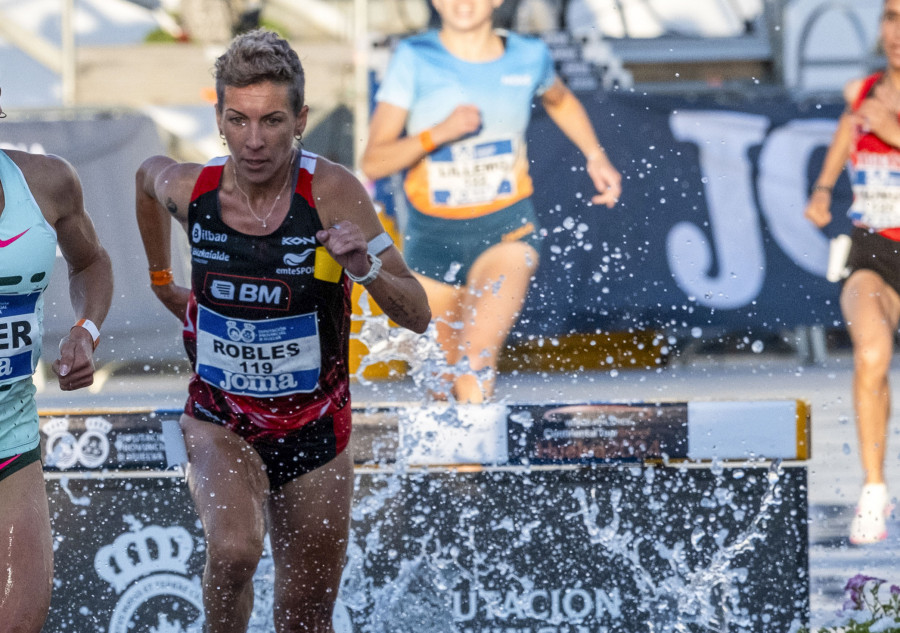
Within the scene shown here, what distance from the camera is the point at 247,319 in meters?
3.24

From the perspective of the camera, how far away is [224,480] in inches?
125

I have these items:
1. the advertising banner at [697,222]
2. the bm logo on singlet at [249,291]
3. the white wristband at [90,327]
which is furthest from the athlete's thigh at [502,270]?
the white wristband at [90,327]

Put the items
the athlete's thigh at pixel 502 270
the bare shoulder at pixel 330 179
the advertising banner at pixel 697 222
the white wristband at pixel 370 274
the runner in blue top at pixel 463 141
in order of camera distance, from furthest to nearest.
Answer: the advertising banner at pixel 697 222 < the runner in blue top at pixel 463 141 < the athlete's thigh at pixel 502 270 < the bare shoulder at pixel 330 179 < the white wristband at pixel 370 274

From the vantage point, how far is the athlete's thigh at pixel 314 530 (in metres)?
3.32

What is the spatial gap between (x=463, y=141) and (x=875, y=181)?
2.23 meters

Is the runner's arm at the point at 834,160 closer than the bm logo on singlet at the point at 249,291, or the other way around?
the bm logo on singlet at the point at 249,291

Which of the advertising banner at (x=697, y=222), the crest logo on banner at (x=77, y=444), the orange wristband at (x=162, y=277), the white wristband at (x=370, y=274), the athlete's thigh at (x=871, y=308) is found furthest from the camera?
the advertising banner at (x=697, y=222)

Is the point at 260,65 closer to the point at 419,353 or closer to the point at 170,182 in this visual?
the point at 170,182

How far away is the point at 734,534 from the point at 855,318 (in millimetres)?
2219

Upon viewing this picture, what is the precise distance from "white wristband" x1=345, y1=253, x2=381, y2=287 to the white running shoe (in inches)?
116

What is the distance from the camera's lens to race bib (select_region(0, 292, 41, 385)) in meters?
2.84

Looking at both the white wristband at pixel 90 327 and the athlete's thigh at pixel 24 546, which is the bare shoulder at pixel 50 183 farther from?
the athlete's thigh at pixel 24 546

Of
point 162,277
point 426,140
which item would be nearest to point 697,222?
point 426,140

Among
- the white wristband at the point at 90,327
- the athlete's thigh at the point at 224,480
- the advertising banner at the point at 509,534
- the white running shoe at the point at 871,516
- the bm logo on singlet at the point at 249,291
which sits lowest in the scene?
the white running shoe at the point at 871,516
